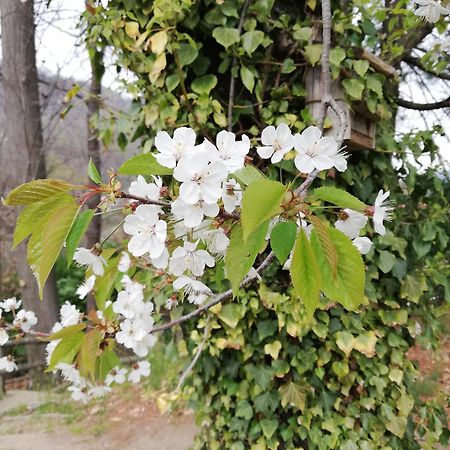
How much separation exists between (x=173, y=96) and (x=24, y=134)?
347cm

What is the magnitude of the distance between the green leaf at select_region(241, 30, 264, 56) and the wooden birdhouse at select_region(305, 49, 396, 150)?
0.24 meters

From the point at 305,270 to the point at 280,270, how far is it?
128cm

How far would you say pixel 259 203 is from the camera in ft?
1.82

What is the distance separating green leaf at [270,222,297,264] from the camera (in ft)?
2.00

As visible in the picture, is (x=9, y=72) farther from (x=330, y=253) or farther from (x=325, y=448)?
(x=330, y=253)

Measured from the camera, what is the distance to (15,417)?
4.07 meters

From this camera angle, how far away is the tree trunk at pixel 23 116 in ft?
14.4

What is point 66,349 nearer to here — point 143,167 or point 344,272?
point 143,167

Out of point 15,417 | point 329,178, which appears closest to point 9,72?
point 15,417

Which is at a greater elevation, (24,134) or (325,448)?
(24,134)

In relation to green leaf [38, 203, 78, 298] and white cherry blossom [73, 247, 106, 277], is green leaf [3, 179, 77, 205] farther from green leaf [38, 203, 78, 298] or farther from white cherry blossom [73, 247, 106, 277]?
white cherry blossom [73, 247, 106, 277]

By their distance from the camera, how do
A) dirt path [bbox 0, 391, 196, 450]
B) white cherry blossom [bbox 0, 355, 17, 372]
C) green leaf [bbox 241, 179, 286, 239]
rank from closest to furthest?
green leaf [bbox 241, 179, 286, 239], white cherry blossom [bbox 0, 355, 17, 372], dirt path [bbox 0, 391, 196, 450]

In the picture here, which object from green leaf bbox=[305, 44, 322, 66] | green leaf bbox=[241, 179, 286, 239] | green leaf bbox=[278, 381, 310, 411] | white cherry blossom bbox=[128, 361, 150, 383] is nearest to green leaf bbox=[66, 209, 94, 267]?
green leaf bbox=[241, 179, 286, 239]

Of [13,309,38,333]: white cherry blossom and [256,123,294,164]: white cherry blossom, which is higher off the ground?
[256,123,294,164]: white cherry blossom
